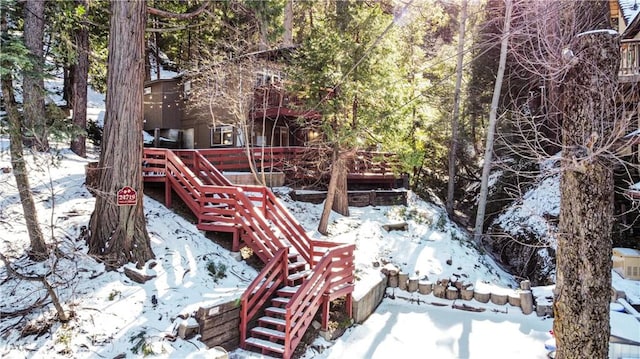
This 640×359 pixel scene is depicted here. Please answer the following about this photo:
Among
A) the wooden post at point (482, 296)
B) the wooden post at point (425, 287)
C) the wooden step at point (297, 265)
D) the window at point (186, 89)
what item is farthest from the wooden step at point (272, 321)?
the window at point (186, 89)

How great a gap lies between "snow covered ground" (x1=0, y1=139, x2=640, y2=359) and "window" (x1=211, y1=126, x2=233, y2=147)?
7699 mm

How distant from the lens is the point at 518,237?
13664mm

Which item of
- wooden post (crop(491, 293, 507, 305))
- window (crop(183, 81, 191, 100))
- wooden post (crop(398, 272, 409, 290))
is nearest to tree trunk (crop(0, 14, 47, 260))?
wooden post (crop(398, 272, 409, 290))

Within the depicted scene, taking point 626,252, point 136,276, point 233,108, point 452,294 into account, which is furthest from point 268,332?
point 626,252

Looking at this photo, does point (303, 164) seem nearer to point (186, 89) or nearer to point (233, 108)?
point (233, 108)

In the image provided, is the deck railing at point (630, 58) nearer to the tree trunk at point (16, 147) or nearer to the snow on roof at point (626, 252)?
the snow on roof at point (626, 252)

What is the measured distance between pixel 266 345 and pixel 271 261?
1413 millimetres

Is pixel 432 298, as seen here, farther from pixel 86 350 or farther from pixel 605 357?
pixel 86 350

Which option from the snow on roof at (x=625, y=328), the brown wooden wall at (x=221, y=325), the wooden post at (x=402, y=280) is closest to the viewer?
the snow on roof at (x=625, y=328)

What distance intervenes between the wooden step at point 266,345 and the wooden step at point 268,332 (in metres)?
0.11

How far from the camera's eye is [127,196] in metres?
7.04

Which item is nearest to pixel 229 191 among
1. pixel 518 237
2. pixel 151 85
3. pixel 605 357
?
pixel 605 357

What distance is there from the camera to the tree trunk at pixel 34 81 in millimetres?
6098

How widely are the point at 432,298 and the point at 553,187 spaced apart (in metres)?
8.23
